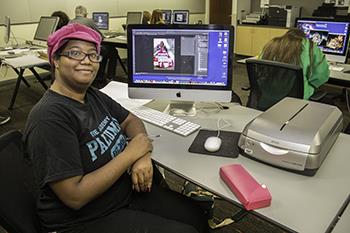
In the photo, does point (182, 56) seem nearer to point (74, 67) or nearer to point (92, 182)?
point (74, 67)

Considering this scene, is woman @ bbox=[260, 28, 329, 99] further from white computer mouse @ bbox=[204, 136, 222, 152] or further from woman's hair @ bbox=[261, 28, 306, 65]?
A: white computer mouse @ bbox=[204, 136, 222, 152]

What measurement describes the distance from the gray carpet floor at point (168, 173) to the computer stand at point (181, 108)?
1.23 ft

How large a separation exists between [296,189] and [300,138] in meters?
0.17

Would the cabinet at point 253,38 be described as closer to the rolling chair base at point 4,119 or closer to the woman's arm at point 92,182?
the rolling chair base at point 4,119

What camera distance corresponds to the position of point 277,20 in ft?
20.6

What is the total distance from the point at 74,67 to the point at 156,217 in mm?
629

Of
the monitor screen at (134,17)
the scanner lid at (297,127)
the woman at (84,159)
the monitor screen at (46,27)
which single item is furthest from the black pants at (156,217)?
the monitor screen at (134,17)

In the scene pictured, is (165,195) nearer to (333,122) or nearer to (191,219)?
(191,219)

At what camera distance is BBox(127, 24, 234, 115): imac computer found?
153cm

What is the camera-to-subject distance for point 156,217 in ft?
3.78

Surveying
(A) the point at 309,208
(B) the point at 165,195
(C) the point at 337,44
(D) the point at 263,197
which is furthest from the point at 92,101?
(C) the point at 337,44

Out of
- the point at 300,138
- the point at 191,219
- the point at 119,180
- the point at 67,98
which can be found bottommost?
the point at 191,219

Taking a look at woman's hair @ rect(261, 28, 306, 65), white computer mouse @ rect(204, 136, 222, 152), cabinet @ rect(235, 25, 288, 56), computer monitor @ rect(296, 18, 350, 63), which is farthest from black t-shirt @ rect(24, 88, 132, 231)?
cabinet @ rect(235, 25, 288, 56)

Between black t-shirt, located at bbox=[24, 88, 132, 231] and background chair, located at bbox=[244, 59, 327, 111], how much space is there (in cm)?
127
